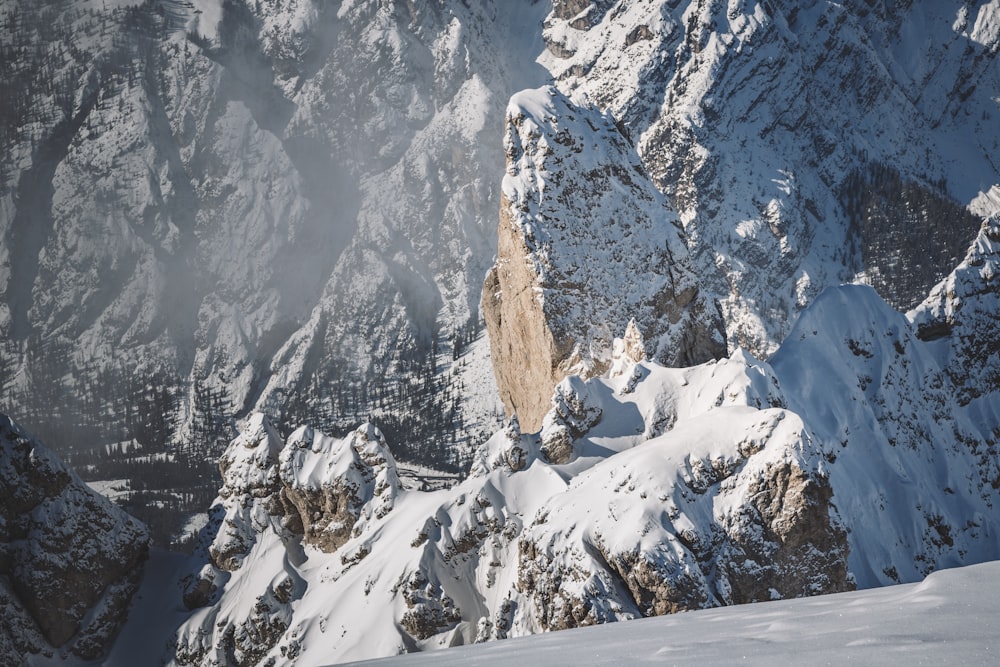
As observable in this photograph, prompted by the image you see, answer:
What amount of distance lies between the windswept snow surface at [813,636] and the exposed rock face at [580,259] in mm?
47470

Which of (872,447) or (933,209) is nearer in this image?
(872,447)

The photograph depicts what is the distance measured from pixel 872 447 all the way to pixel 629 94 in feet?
514

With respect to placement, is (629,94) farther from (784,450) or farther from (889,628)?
(889,628)

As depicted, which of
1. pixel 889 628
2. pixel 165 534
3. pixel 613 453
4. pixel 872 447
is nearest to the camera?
pixel 889 628

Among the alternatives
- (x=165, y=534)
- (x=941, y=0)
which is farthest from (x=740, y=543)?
(x=941, y=0)

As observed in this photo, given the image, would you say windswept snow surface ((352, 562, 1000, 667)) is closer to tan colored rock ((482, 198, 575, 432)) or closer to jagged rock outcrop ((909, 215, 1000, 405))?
tan colored rock ((482, 198, 575, 432))

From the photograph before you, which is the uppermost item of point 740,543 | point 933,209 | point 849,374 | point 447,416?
point 933,209

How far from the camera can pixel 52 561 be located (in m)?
60.0

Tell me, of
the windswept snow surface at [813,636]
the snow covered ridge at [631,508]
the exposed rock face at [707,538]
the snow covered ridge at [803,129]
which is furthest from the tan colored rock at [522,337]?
the snow covered ridge at [803,129]

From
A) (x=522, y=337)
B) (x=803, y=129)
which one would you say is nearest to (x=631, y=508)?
(x=522, y=337)

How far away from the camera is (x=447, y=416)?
191 meters

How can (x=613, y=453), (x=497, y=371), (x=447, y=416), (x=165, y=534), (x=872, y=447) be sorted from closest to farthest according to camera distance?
(x=613, y=453) → (x=872, y=447) → (x=497, y=371) → (x=165, y=534) → (x=447, y=416)

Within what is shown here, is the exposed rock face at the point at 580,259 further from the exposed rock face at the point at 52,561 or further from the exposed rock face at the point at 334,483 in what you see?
the exposed rock face at the point at 52,561

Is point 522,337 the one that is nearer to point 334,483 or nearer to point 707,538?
point 334,483
